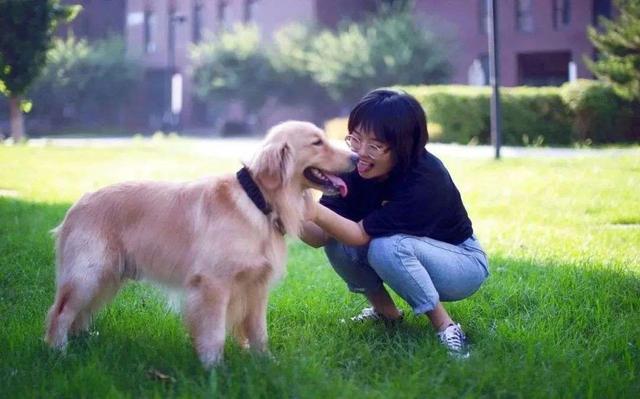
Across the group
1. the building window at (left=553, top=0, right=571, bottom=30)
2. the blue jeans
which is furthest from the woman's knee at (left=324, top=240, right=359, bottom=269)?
the building window at (left=553, top=0, right=571, bottom=30)

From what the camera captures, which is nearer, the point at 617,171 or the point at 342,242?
the point at 342,242

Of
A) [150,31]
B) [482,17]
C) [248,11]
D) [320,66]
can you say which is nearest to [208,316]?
[320,66]

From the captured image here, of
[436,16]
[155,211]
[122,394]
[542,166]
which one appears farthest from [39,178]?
[436,16]

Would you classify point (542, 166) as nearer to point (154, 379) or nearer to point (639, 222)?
point (639, 222)

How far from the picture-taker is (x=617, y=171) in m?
10.5

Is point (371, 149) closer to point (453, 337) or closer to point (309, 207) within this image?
point (309, 207)

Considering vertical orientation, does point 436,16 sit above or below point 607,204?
above

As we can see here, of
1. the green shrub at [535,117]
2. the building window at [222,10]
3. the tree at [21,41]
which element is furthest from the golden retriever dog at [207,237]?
the building window at [222,10]

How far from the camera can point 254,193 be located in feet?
11.2

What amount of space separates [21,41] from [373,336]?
324 inches

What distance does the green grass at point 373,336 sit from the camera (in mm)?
3018

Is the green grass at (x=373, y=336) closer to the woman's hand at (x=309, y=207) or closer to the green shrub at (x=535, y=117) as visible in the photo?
the woman's hand at (x=309, y=207)

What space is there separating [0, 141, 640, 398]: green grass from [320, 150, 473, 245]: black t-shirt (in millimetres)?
560

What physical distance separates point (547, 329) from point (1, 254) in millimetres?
4219
